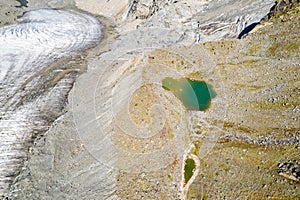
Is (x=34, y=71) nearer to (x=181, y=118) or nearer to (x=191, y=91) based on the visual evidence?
(x=181, y=118)

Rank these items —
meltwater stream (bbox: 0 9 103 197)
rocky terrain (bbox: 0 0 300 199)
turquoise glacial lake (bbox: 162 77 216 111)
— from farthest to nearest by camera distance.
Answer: turquoise glacial lake (bbox: 162 77 216 111) → meltwater stream (bbox: 0 9 103 197) → rocky terrain (bbox: 0 0 300 199)

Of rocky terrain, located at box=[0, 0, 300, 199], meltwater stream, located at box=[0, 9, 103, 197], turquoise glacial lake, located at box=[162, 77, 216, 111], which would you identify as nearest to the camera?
rocky terrain, located at box=[0, 0, 300, 199]

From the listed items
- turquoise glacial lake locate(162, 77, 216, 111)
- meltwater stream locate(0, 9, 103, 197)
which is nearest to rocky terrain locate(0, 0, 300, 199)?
turquoise glacial lake locate(162, 77, 216, 111)

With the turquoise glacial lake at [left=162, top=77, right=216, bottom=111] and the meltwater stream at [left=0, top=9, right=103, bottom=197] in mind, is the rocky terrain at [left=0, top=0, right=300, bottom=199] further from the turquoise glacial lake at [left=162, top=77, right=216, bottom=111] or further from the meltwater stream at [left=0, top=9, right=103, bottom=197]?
the meltwater stream at [left=0, top=9, right=103, bottom=197]

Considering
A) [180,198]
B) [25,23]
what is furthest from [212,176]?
[25,23]

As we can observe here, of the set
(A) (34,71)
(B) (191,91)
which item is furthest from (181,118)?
(A) (34,71)

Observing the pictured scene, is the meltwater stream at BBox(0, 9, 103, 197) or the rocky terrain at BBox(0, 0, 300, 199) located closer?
the rocky terrain at BBox(0, 0, 300, 199)
